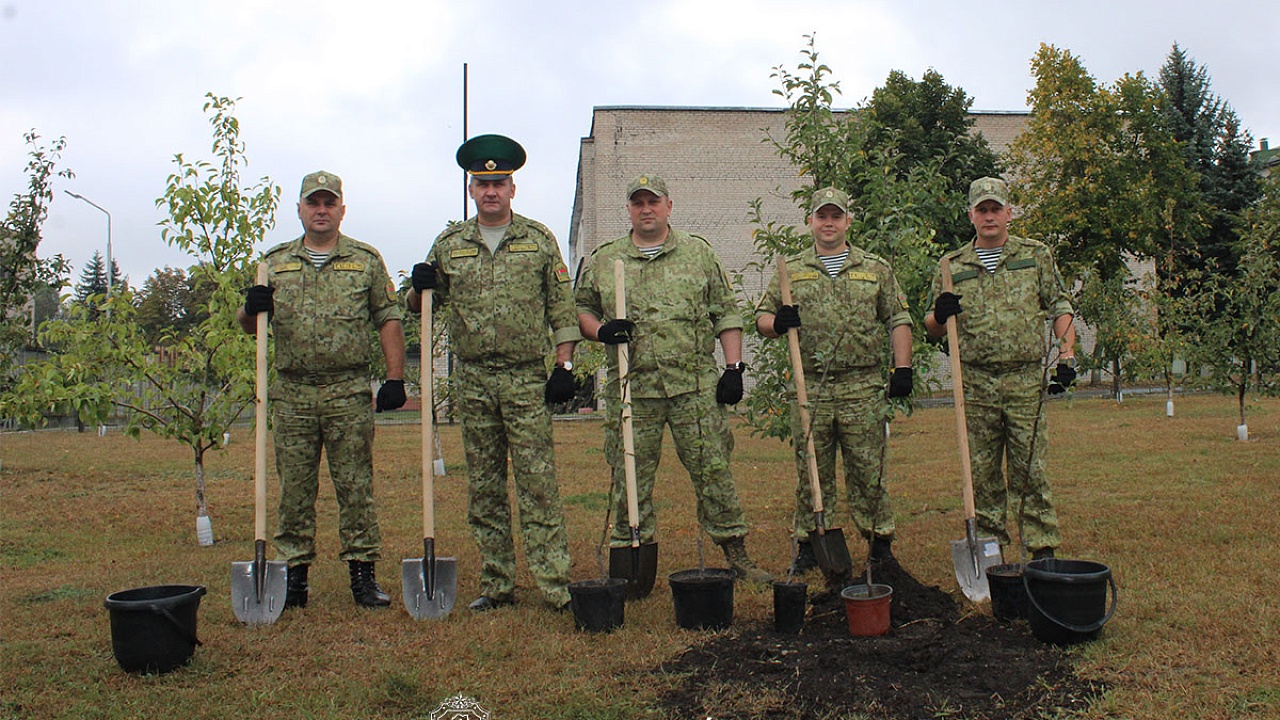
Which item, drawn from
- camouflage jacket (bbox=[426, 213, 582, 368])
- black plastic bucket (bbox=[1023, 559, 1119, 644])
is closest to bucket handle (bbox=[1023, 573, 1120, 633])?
black plastic bucket (bbox=[1023, 559, 1119, 644])

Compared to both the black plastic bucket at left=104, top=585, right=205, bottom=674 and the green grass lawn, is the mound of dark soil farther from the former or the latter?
the black plastic bucket at left=104, top=585, right=205, bottom=674

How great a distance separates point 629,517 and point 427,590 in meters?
1.12

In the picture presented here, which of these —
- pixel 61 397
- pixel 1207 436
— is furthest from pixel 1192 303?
pixel 61 397

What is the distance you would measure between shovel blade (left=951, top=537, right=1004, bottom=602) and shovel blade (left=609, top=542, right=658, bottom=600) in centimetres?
160

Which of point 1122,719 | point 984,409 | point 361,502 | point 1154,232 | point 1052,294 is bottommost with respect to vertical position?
point 1122,719

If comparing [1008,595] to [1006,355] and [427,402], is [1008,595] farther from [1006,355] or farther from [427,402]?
[427,402]

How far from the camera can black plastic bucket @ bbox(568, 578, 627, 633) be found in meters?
4.64

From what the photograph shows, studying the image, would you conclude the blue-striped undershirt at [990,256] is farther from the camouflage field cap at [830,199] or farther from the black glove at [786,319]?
the black glove at [786,319]

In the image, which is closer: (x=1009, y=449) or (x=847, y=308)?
(x=1009, y=449)

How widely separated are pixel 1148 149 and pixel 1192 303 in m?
14.2

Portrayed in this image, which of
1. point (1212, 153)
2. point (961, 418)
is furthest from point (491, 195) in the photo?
point (1212, 153)

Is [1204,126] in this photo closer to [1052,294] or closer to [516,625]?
[1052,294]

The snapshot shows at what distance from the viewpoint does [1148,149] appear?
31.1 metres

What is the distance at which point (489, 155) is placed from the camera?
Answer: 518cm
